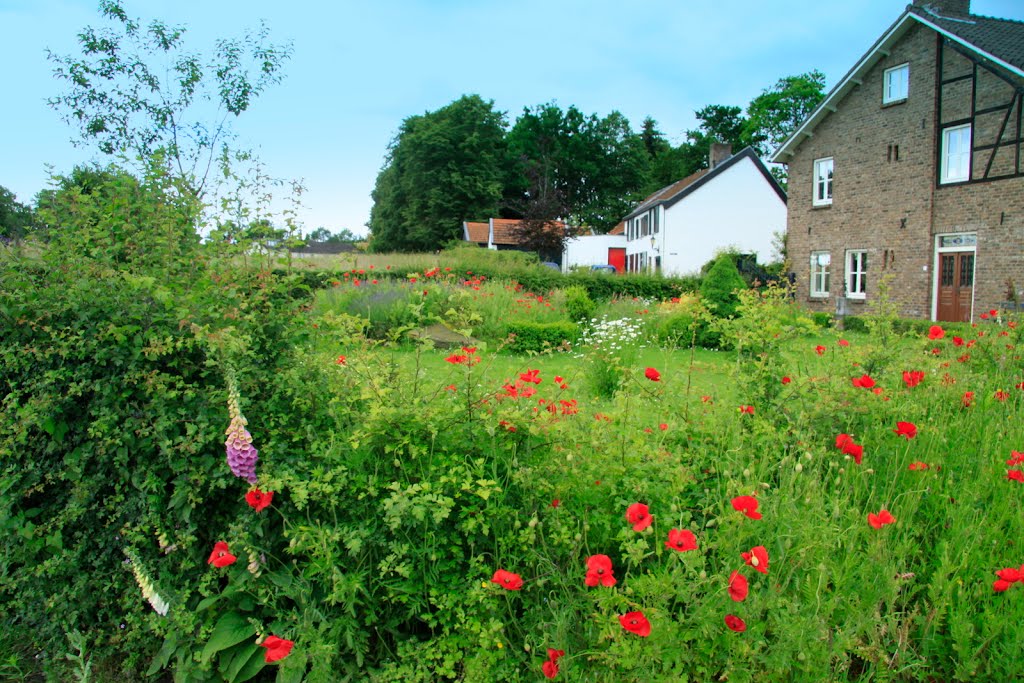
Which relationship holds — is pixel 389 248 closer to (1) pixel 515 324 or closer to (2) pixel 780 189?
(2) pixel 780 189

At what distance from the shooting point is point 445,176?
155 ft

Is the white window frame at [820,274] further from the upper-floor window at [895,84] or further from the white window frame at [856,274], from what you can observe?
the upper-floor window at [895,84]

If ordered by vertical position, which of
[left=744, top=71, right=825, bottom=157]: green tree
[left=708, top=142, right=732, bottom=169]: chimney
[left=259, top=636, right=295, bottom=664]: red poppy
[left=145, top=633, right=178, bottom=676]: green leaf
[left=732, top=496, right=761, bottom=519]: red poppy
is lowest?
[left=145, top=633, right=178, bottom=676]: green leaf

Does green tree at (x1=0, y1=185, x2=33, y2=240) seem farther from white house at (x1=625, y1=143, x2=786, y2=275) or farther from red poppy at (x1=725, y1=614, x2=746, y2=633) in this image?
white house at (x1=625, y1=143, x2=786, y2=275)

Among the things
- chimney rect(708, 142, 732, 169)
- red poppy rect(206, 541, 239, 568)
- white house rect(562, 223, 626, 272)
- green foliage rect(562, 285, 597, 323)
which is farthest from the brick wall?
white house rect(562, 223, 626, 272)

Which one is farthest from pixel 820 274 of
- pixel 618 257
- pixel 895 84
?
pixel 618 257

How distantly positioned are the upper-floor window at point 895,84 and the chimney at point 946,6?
2.06 metres

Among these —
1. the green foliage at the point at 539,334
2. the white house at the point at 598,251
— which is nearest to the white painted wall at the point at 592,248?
the white house at the point at 598,251

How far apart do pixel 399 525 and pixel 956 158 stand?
2129 centimetres

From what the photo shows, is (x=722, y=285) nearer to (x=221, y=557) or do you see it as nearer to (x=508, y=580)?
(x=508, y=580)

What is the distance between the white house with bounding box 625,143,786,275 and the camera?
110ft

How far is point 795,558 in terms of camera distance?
2219 mm

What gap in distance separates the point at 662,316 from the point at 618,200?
51432 mm

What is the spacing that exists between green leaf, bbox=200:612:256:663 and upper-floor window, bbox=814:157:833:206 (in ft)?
77.7
